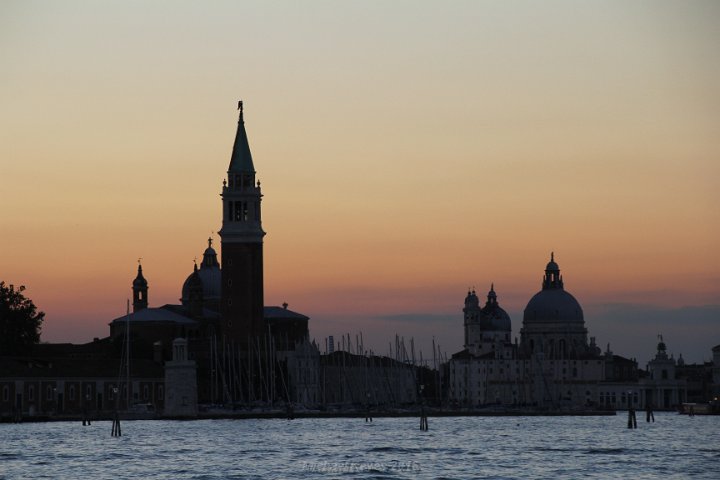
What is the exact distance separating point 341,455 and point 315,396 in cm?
6687

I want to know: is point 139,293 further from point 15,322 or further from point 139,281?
point 15,322

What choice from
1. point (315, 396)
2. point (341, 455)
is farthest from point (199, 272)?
point (341, 455)

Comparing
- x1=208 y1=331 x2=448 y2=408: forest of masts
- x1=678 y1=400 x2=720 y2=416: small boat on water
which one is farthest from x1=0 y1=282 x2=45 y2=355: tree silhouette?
x1=678 y1=400 x2=720 y2=416: small boat on water

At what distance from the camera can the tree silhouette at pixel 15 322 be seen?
137m

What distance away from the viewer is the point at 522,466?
7069cm

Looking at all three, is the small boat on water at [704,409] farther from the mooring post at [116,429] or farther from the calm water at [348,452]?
the mooring post at [116,429]

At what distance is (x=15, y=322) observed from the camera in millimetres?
138500

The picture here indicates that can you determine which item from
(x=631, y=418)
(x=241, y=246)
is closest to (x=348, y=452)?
(x=631, y=418)

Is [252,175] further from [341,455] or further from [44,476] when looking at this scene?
[44,476]

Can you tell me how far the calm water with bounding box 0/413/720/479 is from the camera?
6706 centimetres

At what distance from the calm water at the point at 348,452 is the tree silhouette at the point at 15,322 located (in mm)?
24392

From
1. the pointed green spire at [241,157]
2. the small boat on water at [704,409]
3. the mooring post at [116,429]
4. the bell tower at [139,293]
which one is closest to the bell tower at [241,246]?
the pointed green spire at [241,157]

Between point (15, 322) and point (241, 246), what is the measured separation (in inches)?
708

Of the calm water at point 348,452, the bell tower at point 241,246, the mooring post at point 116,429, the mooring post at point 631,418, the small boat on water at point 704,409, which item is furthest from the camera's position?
the small boat on water at point 704,409
